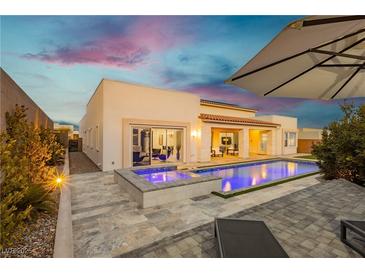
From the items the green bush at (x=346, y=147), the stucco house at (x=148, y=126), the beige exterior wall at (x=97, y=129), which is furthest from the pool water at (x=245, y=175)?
the beige exterior wall at (x=97, y=129)

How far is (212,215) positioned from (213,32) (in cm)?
934

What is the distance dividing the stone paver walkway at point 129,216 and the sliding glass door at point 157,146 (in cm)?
533

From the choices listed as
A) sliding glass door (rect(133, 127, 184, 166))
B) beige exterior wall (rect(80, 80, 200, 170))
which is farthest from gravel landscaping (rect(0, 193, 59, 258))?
sliding glass door (rect(133, 127, 184, 166))

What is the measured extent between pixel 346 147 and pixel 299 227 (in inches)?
231

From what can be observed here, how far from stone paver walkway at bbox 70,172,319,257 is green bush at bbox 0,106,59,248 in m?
1.02

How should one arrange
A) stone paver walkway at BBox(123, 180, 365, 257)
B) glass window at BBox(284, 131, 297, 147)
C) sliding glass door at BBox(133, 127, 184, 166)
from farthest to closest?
glass window at BBox(284, 131, 297, 147)
sliding glass door at BBox(133, 127, 184, 166)
stone paver walkway at BBox(123, 180, 365, 257)

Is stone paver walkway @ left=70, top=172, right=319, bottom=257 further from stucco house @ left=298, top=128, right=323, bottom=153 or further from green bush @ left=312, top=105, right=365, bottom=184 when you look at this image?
stucco house @ left=298, top=128, right=323, bottom=153

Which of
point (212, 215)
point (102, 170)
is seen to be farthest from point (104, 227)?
point (102, 170)

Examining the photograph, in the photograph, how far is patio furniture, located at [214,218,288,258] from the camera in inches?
106

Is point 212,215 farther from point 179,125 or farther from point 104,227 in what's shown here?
point 179,125

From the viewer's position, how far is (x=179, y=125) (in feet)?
45.4

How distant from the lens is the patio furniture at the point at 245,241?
2.70 meters

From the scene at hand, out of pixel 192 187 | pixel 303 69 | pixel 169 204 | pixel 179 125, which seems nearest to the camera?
pixel 303 69

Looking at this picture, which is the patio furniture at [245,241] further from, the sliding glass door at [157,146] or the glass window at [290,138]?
the glass window at [290,138]
